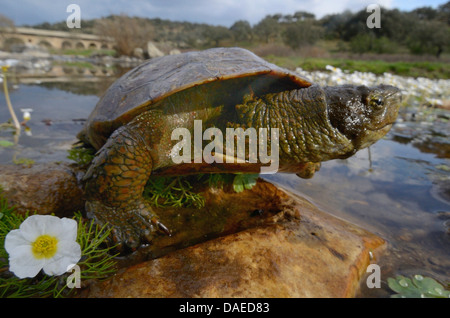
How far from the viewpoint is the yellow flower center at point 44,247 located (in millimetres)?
1016

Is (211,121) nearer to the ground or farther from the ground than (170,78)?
nearer to the ground

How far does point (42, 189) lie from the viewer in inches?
71.6

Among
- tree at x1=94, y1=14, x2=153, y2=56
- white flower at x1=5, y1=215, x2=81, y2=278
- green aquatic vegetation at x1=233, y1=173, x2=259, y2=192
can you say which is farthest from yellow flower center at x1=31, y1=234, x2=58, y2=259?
→ tree at x1=94, y1=14, x2=153, y2=56

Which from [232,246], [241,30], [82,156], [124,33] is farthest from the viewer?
[241,30]

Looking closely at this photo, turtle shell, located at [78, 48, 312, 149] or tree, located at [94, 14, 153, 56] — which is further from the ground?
tree, located at [94, 14, 153, 56]

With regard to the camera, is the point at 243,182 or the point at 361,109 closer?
the point at 361,109

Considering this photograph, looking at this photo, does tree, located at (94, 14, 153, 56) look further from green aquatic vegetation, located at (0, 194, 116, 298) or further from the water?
green aquatic vegetation, located at (0, 194, 116, 298)

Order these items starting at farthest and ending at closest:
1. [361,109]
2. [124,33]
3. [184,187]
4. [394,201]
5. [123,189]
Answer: [124,33], [394,201], [184,187], [361,109], [123,189]

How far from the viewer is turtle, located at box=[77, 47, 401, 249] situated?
1.55 metres

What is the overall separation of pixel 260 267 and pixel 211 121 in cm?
105

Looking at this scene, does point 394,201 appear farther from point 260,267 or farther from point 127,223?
point 127,223

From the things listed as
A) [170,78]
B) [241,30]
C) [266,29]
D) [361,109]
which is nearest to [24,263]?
[170,78]

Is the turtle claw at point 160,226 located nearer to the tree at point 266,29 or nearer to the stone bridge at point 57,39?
the tree at point 266,29
